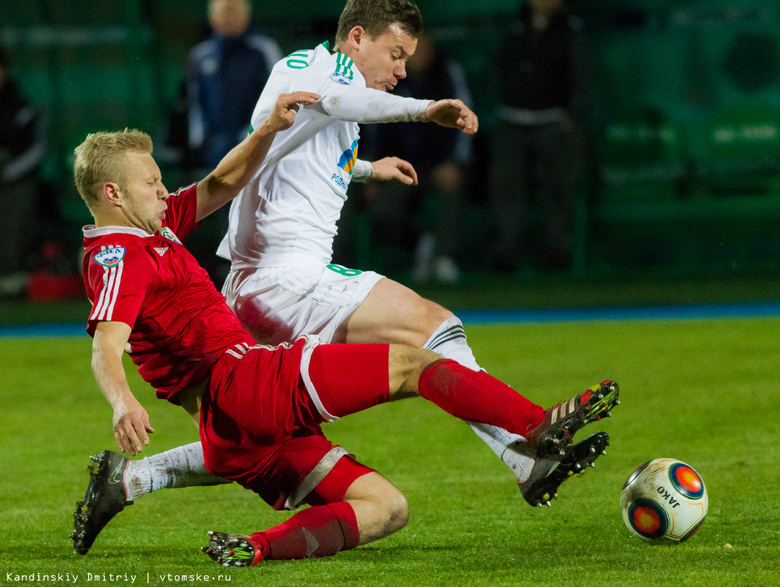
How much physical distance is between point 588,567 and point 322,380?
105cm

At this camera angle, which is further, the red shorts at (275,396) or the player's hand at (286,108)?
the player's hand at (286,108)

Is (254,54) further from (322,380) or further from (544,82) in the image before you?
(322,380)

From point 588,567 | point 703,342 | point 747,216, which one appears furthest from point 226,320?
point 747,216

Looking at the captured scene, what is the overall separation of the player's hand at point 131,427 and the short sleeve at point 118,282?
328 millimetres

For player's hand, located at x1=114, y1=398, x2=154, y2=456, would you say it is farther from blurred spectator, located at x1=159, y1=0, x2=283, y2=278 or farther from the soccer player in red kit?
blurred spectator, located at x1=159, y1=0, x2=283, y2=278

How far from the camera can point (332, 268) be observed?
449 cm

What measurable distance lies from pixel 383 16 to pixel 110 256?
1482 millimetres

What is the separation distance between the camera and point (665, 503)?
13.3 ft

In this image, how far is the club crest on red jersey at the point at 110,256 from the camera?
3.76 m

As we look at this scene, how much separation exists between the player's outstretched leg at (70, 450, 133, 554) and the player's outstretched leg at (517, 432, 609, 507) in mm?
1532

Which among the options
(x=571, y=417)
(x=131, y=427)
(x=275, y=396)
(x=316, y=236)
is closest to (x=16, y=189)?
(x=316, y=236)

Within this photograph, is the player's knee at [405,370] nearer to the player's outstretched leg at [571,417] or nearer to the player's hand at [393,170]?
the player's outstretched leg at [571,417]

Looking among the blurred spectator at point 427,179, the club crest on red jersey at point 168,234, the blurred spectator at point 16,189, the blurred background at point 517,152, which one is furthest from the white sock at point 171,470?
the blurred spectator at point 16,189

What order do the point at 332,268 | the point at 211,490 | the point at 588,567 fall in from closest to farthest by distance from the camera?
the point at 588,567
the point at 332,268
the point at 211,490
